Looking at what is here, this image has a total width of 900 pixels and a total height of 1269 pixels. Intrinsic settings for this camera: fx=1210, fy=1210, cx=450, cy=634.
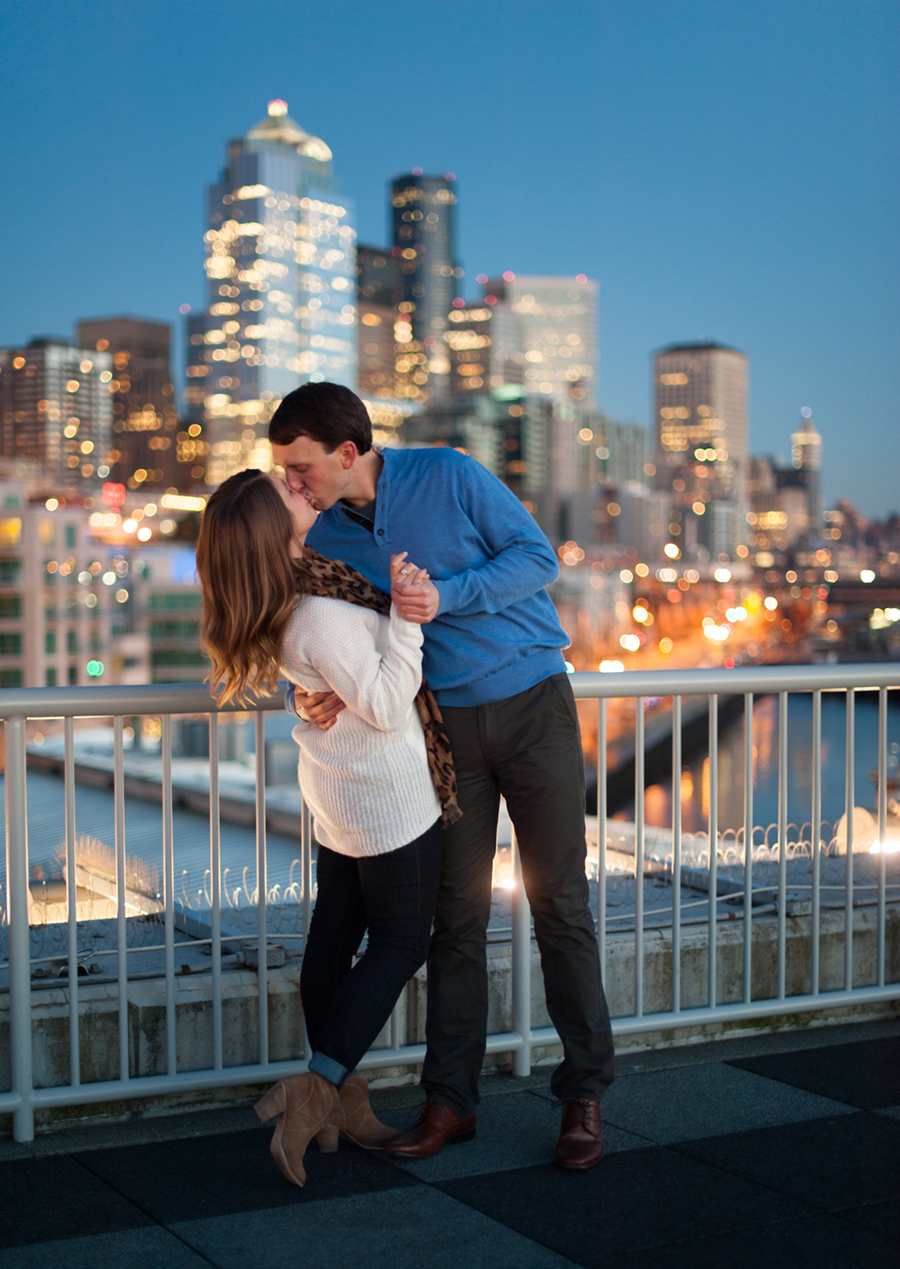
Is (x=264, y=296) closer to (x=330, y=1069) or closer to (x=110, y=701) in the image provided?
(x=110, y=701)

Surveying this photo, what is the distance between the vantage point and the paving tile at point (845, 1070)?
3.07 meters

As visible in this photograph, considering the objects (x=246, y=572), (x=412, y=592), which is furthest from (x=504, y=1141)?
(x=246, y=572)

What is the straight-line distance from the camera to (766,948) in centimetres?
367

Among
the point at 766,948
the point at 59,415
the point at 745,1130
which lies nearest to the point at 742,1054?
the point at 766,948

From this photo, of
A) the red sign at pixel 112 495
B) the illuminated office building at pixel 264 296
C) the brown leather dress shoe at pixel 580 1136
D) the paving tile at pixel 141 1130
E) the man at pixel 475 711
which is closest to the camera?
the man at pixel 475 711

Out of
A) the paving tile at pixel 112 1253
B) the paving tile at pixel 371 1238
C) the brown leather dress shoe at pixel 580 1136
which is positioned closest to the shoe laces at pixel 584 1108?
the brown leather dress shoe at pixel 580 1136

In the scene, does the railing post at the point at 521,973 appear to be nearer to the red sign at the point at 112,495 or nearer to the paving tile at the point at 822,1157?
the paving tile at the point at 822,1157

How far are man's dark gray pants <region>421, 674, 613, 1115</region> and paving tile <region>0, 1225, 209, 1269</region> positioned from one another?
699mm

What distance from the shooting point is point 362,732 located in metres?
2.44

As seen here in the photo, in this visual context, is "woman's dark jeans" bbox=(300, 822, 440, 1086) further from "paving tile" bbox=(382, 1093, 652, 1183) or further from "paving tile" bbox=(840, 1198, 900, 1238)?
"paving tile" bbox=(840, 1198, 900, 1238)

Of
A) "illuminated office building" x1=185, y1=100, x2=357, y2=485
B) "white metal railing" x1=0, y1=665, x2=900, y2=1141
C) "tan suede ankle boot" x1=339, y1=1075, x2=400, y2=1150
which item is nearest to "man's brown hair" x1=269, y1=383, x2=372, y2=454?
"white metal railing" x1=0, y1=665, x2=900, y2=1141

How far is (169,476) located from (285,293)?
3424 centimetres

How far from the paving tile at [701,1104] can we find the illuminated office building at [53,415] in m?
190

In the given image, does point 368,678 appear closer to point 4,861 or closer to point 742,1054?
point 4,861
